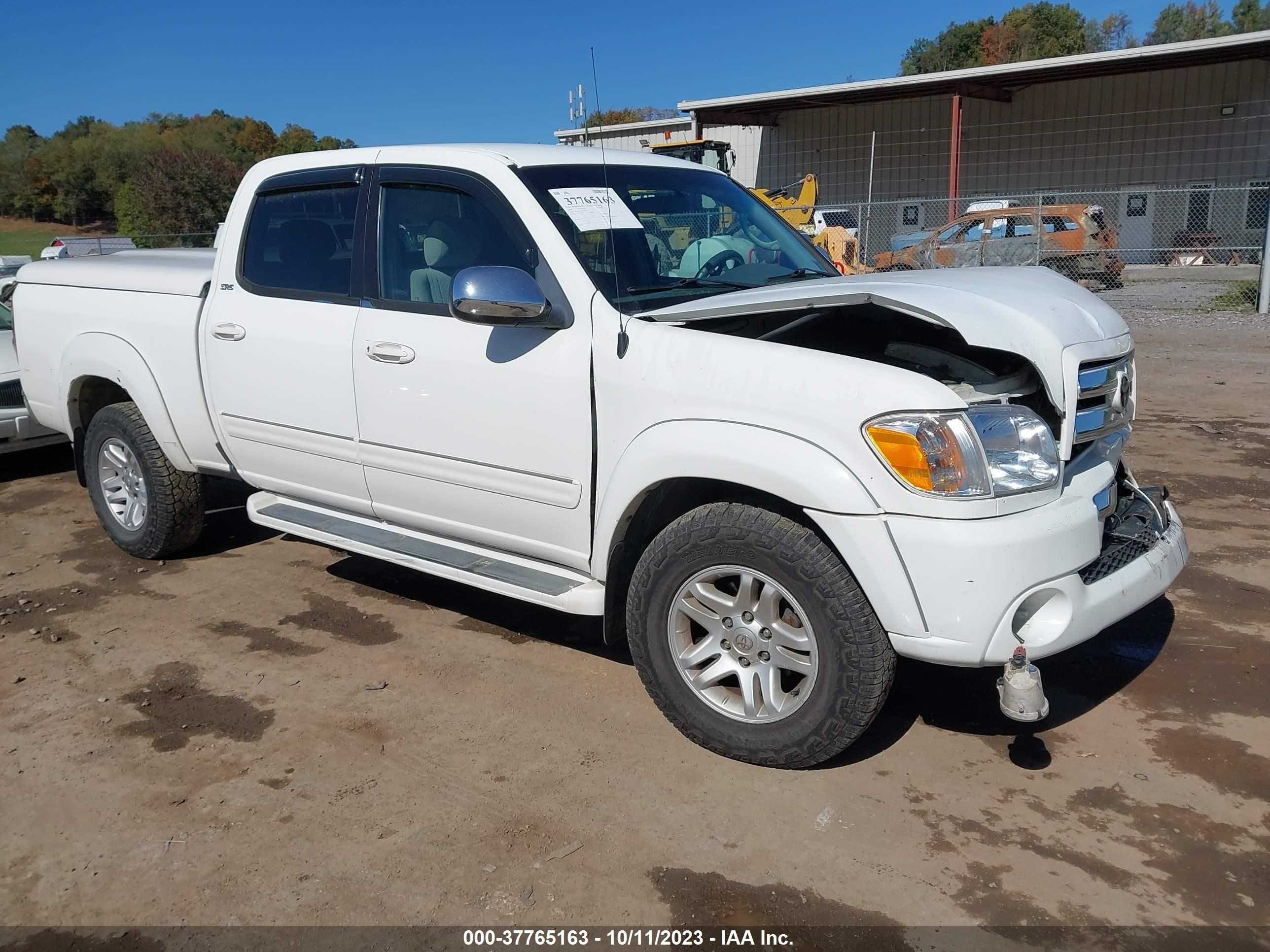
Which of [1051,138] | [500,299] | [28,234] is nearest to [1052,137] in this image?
[1051,138]

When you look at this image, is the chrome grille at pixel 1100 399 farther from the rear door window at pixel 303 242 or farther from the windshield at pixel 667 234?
the rear door window at pixel 303 242

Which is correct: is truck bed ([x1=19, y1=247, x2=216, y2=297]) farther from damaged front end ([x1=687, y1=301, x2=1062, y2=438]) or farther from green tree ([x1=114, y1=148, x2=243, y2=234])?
green tree ([x1=114, y1=148, x2=243, y2=234])

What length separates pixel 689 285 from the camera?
410 cm

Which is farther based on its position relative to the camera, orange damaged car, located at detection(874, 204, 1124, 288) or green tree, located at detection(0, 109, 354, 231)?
green tree, located at detection(0, 109, 354, 231)

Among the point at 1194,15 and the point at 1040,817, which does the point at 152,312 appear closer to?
the point at 1040,817

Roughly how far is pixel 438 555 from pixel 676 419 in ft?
4.57

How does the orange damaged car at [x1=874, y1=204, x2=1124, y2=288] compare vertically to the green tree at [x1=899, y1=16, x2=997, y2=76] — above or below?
below

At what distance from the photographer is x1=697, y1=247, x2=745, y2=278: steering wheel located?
429 centimetres

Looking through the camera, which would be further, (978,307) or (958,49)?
(958,49)

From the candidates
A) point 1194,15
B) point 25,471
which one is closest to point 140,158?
point 25,471

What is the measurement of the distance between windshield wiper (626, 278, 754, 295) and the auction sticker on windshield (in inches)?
10.8

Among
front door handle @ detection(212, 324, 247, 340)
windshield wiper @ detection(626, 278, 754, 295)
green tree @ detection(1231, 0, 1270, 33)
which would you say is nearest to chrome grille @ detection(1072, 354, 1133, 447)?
windshield wiper @ detection(626, 278, 754, 295)

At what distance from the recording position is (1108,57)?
2372 centimetres

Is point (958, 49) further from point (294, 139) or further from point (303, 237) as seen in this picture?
point (303, 237)
